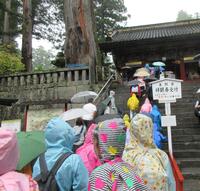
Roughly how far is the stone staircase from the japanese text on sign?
4.44ft

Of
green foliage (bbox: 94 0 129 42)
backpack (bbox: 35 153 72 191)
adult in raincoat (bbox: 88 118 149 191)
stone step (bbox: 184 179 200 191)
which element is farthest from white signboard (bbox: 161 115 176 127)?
green foliage (bbox: 94 0 129 42)

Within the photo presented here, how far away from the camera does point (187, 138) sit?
941 cm

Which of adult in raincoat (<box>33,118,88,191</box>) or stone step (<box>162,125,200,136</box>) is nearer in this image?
adult in raincoat (<box>33,118,88,191</box>)

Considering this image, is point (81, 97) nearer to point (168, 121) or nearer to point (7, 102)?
point (7, 102)

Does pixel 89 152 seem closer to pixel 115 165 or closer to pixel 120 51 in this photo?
pixel 115 165

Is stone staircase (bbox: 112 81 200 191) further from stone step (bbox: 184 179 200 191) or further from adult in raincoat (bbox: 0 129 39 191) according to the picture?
adult in raincoat (bbox: 0 129 39 191)

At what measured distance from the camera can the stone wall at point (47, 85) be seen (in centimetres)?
1335

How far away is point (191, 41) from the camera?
20.4 m

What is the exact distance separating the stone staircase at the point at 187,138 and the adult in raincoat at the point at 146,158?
12.8 feet

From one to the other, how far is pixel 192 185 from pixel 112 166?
5030 millimetres

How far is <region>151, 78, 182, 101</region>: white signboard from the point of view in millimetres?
8500

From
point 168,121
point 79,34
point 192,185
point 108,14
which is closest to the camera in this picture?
point 192,185

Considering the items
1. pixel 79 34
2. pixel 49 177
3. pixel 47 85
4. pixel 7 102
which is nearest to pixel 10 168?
pixel 49 177

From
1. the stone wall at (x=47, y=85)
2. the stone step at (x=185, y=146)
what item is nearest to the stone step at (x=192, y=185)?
the stone step at (x=185, y=146)
